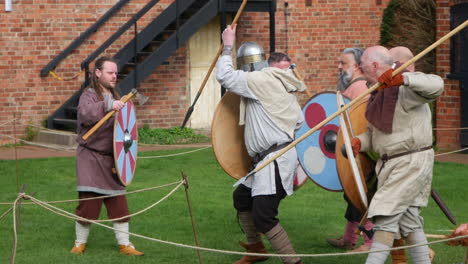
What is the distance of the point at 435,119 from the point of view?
15.0 metres

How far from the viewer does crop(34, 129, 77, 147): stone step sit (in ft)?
47.8

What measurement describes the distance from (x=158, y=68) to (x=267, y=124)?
9639 millimetres

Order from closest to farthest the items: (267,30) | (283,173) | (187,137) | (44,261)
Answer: (283,173)
(44,261)
(187,137)
(267,30)

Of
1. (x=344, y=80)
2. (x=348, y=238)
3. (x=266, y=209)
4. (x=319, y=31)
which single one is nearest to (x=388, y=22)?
(x=319, y=31)

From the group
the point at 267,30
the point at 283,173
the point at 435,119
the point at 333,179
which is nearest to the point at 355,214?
the point at 333,179

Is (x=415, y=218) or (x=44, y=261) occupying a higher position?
(x=415, y=218)

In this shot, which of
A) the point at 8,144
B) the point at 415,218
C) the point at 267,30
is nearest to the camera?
the point at 415,218

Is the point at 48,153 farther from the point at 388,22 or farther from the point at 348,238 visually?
the point at 348,238

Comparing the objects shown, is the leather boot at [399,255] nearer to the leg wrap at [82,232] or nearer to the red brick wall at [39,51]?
the leg wrap at [82,232]

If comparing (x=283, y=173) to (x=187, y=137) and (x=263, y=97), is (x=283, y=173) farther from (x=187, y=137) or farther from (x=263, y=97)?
(x=187, y=137)

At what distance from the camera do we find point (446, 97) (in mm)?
14570

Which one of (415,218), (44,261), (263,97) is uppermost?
(263,97)

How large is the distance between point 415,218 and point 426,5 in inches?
368

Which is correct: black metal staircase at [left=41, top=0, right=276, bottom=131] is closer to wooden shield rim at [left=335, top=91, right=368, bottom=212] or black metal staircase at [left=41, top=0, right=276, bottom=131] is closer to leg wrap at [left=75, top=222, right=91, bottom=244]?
leg wrap at [left=75, top=222, right=91, bottom=244]
